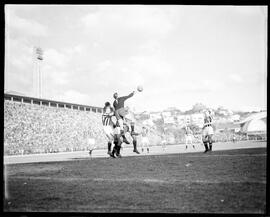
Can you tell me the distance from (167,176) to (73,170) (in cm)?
217

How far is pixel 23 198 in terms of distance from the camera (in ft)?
16.9

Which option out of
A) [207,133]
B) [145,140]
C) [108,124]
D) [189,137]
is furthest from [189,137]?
[108,124]

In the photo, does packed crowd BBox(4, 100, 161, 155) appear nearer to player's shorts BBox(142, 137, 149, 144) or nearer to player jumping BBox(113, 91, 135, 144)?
player's shorts BBox(142, 137, 149, 144)

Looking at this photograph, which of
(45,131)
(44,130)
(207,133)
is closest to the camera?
(207,133)

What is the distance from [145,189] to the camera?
5.21m

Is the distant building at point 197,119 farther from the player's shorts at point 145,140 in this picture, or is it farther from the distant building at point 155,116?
the player's shorts at point 145,140

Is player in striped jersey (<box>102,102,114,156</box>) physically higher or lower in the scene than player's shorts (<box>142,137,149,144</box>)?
higher

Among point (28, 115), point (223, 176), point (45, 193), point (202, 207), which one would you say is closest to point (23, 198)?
point (45, 193)

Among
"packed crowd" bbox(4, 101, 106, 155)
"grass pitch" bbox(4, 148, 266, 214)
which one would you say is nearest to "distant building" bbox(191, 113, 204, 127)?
"grass pitch" bbox(4, 148, 266, 214)

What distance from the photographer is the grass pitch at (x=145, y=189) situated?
481 cm

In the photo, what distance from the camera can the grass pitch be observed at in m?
4.81

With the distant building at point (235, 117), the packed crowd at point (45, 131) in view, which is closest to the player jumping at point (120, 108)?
the distant building at point (235, 117)

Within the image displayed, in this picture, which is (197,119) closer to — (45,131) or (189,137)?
(189,137)

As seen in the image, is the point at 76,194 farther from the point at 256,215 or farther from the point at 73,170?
the point at 256,215
